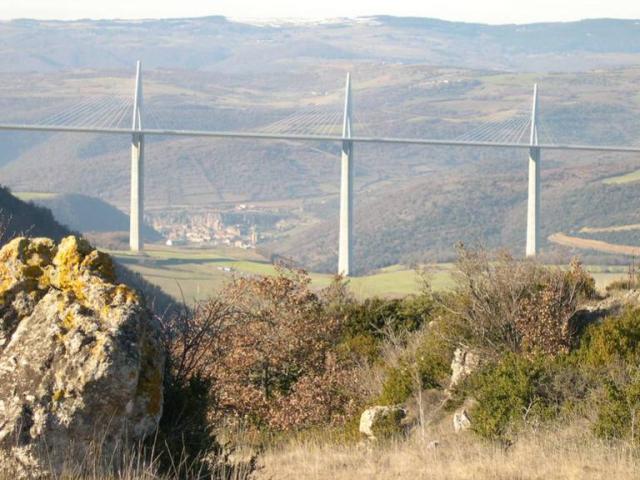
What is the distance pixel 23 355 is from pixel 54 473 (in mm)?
354

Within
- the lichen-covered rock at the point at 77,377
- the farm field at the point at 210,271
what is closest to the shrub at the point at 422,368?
the lichen-covered rock at the point at 77,377

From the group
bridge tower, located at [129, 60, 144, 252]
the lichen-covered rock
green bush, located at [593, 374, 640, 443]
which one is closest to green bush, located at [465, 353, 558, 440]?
green bush, located at [593, 374, 640, 443]

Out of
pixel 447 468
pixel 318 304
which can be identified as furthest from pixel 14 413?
pixel 318 304

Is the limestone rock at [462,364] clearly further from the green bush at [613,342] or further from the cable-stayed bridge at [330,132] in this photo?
the cable-stayed bridge at [330,132]

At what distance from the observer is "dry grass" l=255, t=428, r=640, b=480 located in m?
4.62

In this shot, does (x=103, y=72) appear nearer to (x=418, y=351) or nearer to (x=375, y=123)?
(x=375, y=123)

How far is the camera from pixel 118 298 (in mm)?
3965

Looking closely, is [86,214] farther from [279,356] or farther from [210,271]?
[279,356]

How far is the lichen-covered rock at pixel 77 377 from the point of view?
12.1 ft

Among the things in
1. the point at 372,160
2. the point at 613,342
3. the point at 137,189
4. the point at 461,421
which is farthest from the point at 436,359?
the point at 372,160

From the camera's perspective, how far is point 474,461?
504 cm

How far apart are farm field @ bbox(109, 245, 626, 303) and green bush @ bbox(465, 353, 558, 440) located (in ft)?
76.7

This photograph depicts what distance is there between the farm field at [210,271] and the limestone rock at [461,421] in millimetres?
23098

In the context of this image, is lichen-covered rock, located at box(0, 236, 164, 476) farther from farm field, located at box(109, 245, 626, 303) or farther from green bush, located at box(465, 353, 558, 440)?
farm field, located at box(109, 245, 626, 303)
